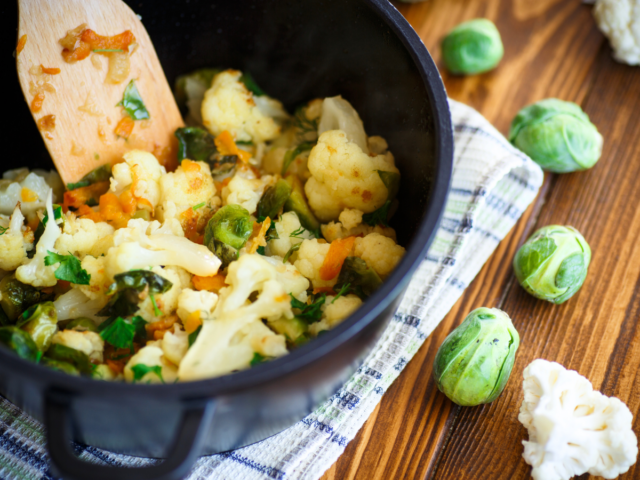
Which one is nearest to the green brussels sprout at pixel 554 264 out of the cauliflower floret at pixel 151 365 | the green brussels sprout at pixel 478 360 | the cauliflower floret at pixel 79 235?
the green brussels sprout at pixel 478 360

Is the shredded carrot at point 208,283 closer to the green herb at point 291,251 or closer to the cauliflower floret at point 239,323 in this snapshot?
the cauliflower floret at point 239,323

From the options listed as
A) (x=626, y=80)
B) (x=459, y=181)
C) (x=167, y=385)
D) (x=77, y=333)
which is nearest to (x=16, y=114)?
(x=77, y=333)

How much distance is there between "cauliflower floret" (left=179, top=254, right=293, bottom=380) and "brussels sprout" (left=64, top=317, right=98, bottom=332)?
0.35 meters

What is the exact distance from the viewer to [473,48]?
6.99 ft

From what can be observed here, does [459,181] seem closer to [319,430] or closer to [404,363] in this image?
[404,363]

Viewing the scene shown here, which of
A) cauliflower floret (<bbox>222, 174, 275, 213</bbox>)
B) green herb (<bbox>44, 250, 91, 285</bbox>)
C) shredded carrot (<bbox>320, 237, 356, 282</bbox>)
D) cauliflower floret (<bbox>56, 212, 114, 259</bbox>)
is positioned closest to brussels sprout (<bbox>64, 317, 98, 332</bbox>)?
green herb (<bbox>44, 250, 91, 285</bbox>)

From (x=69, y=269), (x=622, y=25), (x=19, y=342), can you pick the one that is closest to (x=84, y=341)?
(x=19, y=342)

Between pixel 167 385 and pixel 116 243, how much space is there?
67cm

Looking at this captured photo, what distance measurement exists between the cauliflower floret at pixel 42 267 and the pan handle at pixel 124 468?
24.0 inches

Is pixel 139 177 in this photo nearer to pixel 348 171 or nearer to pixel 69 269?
pixel 69 269

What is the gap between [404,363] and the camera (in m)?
1.66

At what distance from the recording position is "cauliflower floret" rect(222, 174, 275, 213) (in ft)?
5.77

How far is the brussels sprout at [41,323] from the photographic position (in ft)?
4.65

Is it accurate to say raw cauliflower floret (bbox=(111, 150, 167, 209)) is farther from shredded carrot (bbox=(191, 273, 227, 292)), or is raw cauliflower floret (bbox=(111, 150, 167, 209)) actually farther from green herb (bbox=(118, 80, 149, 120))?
shredded carrot (bbox=(191, 273, 227, 292))
